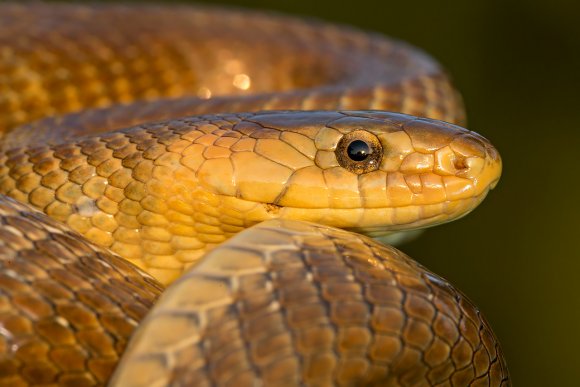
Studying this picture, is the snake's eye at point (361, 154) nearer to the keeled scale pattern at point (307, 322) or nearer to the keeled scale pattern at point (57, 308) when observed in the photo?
the keeled scale pattern at point (307, 322)

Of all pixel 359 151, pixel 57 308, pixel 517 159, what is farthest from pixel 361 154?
pixel 517 159

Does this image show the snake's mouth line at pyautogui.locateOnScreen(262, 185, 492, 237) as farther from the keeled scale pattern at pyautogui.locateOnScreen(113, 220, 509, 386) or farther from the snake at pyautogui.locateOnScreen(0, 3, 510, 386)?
the keeled scale pattern at pyautogui.locateOnScreen(113, 220, 509, 386)

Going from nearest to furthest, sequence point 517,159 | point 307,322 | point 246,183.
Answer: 1. point 307,322
2. point 246,183
3. point 517,159

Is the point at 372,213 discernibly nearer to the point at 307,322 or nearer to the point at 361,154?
the point at 361,154

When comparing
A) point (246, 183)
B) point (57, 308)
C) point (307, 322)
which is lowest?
point (307, 322)

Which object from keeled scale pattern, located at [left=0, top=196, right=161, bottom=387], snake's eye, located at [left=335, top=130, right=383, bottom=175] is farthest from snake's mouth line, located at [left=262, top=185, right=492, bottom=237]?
keeled scale pattern, located at [left=0, top=196, right=161, bottom=387]

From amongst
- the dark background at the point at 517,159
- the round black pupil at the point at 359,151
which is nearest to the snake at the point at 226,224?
the round black pupil at the point at 359,151

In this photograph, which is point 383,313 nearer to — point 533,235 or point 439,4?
point 533,235

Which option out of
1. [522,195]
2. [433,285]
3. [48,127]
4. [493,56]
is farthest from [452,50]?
[433,285]
